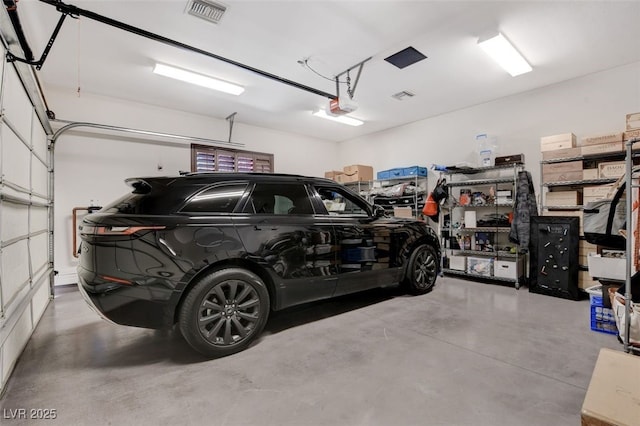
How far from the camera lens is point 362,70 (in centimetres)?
399

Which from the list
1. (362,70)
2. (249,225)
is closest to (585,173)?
(362,70)

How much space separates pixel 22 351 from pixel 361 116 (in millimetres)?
5865

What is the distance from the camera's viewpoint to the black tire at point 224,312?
214 cm

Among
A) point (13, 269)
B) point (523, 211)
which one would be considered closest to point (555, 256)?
point (523, 211)

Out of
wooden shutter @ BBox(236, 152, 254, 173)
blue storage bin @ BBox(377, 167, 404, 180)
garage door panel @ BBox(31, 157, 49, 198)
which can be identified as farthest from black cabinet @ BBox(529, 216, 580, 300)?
garage door panel @ BBox(31, 157, 49, 198)

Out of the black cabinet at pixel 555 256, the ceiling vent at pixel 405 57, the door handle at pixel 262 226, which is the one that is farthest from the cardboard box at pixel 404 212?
the door handle at pixel 262 226

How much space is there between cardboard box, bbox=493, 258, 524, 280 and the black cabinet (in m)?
0.25

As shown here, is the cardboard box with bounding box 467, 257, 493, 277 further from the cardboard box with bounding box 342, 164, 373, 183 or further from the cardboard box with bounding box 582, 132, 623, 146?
the cardboard box with bounding box 342, 164, 373, 183

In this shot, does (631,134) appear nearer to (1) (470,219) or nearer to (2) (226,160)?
(1) (470,219)

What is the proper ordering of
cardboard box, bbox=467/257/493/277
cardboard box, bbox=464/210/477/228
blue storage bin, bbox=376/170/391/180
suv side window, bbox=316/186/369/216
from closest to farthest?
1. suv side window, bbox=316/186/369/216
2. cardboard box, bbox=467/257/493/277
3. cardboard box, bbox=464/210/477/228
4. blue storage bin, bbox=376/170/391/180

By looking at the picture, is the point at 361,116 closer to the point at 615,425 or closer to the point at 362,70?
the point at 362,70

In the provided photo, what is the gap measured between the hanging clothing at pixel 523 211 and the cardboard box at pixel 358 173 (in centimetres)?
324

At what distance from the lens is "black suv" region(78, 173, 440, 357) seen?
1995 millimetres

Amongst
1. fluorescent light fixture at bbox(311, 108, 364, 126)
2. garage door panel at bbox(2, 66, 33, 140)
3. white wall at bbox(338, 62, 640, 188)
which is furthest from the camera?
fluorescent light fixture at bbox(311, 108, 364, 126)
